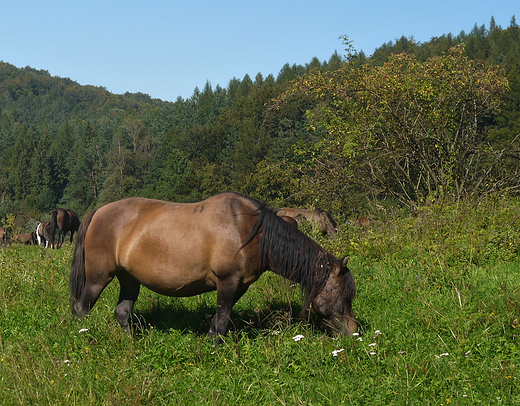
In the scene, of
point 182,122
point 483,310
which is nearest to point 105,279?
point 483,310

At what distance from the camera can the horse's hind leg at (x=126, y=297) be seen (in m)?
5.82

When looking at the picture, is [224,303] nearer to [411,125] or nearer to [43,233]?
[411,125]

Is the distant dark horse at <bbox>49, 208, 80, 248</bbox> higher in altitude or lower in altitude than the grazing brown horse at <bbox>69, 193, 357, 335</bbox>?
lower

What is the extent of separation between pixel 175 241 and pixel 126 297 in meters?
1.14

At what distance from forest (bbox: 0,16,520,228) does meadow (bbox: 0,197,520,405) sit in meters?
2.57

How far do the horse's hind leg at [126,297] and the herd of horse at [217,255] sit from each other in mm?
76

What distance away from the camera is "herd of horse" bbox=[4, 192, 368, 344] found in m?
5.20

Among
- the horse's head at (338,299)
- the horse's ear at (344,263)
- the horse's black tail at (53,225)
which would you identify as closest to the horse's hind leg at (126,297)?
the horse's head at (338,299)

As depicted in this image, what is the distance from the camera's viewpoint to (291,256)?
5312 millimetres

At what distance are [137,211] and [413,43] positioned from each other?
12791 millimetres

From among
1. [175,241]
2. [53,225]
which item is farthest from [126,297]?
[53,225]

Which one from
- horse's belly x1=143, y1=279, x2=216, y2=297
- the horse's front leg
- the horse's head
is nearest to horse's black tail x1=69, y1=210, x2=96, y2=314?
horse's belly x1=143, y1=279, x2=216, y2=297

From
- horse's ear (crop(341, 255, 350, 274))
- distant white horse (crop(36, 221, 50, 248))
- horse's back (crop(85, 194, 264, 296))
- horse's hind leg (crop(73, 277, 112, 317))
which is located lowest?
distant white horse (crop(36, 221, 50, 248))

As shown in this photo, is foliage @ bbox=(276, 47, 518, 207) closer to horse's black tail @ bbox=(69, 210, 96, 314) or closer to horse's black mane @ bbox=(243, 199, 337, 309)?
horse's black mane @ bbox=(243, 199, 337, 309)
